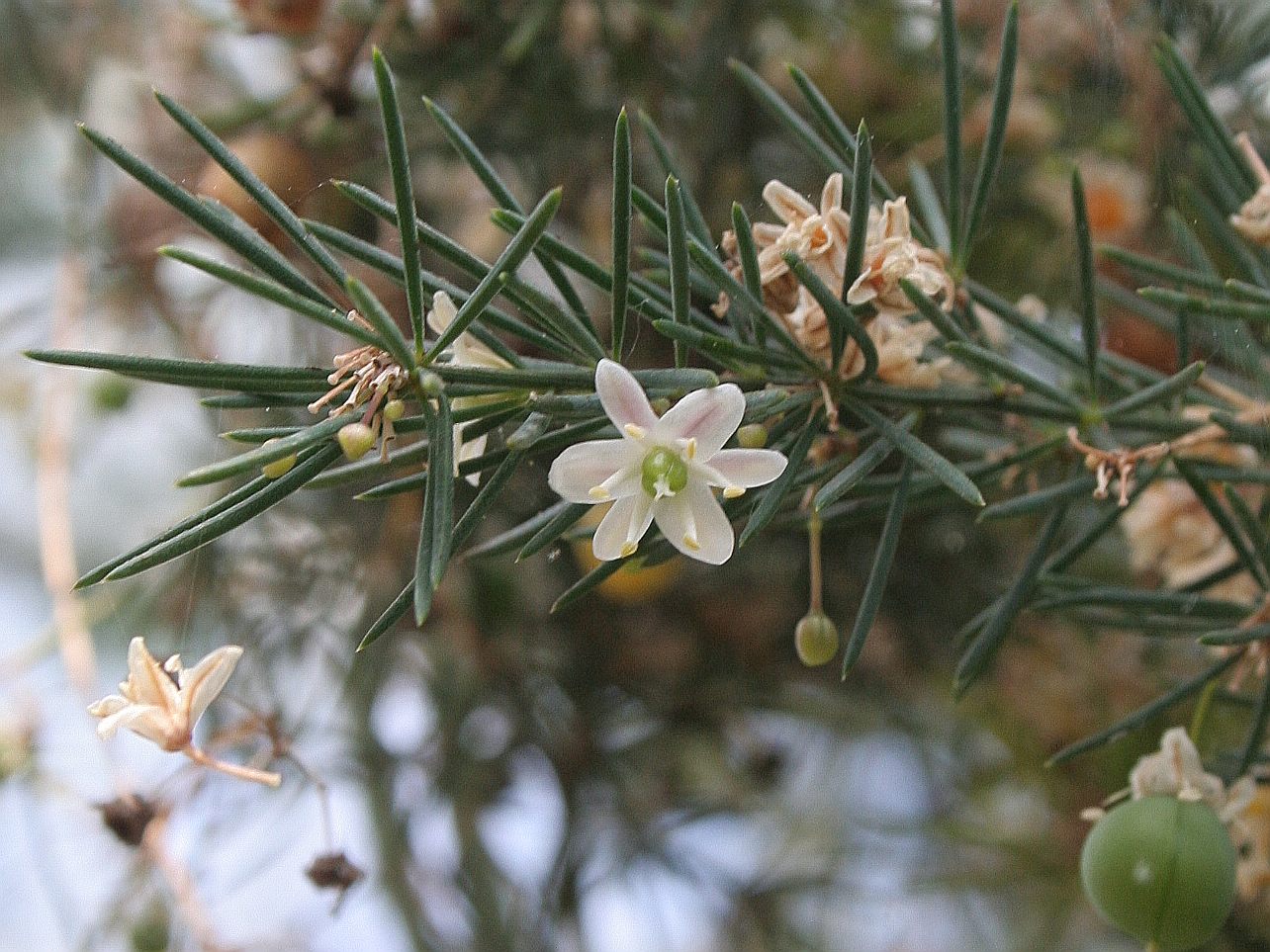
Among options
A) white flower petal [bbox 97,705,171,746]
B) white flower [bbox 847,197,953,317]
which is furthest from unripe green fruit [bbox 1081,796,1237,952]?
white flower petal [bbox 97,705,171,746]

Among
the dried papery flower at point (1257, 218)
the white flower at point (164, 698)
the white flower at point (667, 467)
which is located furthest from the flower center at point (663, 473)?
the dried papery flower at point (1257, 218)

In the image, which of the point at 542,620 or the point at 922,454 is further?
the point at 542,620

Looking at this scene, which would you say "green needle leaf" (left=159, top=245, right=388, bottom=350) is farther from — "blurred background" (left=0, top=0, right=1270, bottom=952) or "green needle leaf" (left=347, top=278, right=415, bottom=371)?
"blurred background" (left=0, top=0, right=1270, bottom=952)

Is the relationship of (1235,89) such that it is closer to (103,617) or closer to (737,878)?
(737,878)

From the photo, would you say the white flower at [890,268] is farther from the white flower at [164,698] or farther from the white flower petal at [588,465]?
the white flower at [164,698]

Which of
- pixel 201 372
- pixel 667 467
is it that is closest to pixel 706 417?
pixel 667 467

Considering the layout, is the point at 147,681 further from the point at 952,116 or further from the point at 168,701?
the point at 952,116

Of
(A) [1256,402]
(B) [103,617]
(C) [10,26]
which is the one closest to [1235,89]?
(A) [1256,402]
